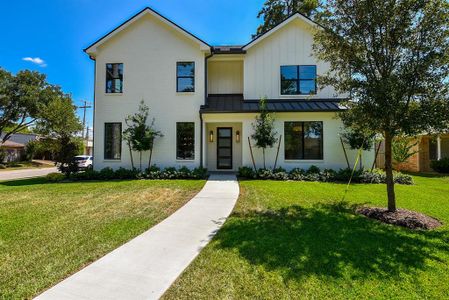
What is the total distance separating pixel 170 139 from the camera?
14.8 m

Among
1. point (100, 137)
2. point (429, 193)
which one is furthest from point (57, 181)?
point (429, 193)

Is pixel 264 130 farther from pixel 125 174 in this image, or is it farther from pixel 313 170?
pixel 125 174

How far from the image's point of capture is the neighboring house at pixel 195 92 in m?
14.4

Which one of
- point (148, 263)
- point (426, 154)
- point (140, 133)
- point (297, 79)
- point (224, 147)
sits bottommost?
point (148, 263)

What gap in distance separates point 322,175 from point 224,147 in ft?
19.5

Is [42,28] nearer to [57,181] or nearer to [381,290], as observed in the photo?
[57,181]

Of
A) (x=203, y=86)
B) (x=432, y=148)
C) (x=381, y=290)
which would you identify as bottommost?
(x=381, y=290)

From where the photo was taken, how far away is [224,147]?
1612 cm

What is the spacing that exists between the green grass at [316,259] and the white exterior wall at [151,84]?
870 centimetres

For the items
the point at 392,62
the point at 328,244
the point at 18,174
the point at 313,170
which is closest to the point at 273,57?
the point at 313,170

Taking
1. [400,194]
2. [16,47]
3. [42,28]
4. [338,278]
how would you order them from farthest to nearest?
[16,47]
[42,28]
[400,194]
[338,278]

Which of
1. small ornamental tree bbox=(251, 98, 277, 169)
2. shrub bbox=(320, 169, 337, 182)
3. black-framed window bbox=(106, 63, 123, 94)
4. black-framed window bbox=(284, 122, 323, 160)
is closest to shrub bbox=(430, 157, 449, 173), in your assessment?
black-framed window bbox=(284, 122, 323, 160)

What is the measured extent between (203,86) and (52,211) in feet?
32.5

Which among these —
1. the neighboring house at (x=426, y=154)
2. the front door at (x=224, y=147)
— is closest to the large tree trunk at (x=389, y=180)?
the front door at (x=224, y=147)
